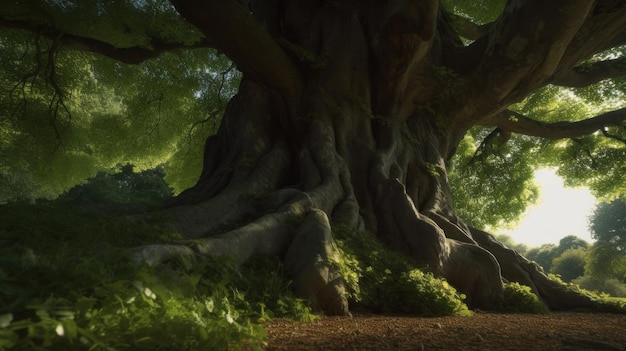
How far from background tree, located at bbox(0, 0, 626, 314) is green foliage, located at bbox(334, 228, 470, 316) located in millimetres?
437

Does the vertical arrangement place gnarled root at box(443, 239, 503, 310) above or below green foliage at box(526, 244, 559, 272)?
below

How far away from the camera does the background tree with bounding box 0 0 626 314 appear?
5.07m

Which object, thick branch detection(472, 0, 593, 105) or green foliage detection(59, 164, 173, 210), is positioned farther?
green foliage detection(59, 164, 173, 210)

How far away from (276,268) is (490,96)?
18.9ft

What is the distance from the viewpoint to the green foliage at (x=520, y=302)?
516 cm

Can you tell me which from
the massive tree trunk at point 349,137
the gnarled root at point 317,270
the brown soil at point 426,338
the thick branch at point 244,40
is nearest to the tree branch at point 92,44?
the massive tree trunk at point 349,137

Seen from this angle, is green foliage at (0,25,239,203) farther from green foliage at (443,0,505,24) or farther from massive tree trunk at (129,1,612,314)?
green foliage at (443,0,505,24)

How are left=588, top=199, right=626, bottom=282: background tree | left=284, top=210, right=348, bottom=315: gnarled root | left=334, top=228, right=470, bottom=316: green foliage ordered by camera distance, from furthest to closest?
left=588, top=199, right=626, bottom=282: background tree < left=334, top=228, right=470, bottom=316: green foliage < left=284, top=210, right=348, bottom=315: gnarled root

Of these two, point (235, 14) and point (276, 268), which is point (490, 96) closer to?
point (235, 14)

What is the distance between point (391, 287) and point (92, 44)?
732 cm

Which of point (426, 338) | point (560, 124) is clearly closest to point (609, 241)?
point (560, 124)

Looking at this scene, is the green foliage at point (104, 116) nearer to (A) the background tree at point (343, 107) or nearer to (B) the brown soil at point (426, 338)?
(A) the background tree at point (343, 107)

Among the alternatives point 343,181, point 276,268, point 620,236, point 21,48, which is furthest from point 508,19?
point 620,236

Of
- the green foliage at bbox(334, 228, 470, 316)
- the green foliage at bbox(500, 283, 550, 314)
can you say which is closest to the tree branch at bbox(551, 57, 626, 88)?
the green foliage at bbox(500, 283, 550, 314)
